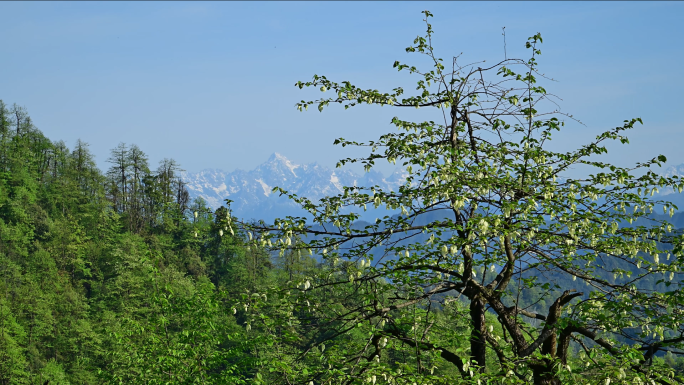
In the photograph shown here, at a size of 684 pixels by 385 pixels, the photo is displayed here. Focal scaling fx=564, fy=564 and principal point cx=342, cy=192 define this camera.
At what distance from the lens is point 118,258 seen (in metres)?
63.1

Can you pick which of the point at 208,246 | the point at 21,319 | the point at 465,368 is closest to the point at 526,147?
the point at 465,368

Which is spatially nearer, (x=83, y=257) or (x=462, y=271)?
(x=462, y=271)

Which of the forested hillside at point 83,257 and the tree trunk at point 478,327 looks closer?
the tree trunk at point 478,327

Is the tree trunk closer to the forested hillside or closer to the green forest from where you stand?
the green forest

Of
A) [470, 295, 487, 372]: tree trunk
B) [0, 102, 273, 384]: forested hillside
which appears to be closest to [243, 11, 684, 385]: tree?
[470, 295, 487, 372]: tree trunk

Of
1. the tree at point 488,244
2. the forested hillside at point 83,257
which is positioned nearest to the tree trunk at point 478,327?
the tree at point 488,244

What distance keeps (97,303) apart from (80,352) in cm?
991

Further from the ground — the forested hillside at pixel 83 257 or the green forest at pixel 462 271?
the forested hillside at pixel 83 257

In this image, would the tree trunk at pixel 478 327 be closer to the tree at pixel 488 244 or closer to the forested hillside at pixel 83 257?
the tree at pixel 488 244

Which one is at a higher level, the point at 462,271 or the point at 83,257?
the point at 83,257

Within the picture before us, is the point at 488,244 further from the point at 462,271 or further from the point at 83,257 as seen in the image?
the point at 83,257

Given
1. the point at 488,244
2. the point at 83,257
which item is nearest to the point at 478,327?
the point at 488,244

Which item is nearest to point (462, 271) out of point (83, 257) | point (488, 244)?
point (488, 244)

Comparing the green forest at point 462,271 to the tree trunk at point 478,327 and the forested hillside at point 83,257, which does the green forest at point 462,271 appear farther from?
the forested hillside at point 83,257
